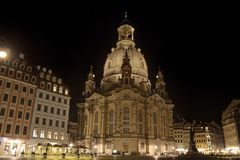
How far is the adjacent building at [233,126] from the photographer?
12656 centimetres

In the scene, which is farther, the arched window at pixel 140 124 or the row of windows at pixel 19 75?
the arched window at pixel 140 124

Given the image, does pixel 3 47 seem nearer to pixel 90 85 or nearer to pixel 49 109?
pixel 49 109

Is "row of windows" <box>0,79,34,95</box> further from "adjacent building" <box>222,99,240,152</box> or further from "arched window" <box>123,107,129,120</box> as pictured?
"adjacent building" <box>222,99,240,152</box>

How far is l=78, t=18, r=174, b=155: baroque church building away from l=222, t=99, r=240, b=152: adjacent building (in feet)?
132

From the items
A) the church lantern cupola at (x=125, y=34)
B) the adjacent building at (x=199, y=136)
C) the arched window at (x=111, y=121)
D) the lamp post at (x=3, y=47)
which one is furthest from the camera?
the adjacent building at (x=199, y=136)

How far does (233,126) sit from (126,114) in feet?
228

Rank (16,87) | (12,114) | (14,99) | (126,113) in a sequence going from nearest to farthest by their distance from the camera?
(12,114) < (14,99) < (16,87) < (126,113)

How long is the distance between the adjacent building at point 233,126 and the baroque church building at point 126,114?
1579 inches

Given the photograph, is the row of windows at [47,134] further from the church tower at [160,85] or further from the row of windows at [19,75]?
the church tower at [160,85]

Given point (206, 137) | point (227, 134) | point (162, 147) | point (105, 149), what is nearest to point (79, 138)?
point (105, 149)

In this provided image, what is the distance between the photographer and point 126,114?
310ft

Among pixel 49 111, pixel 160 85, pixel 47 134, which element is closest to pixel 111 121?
pixel 49 111

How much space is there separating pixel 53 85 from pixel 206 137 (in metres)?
127

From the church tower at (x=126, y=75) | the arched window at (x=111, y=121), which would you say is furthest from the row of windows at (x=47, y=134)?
the church tower at (x=126, y=75)
